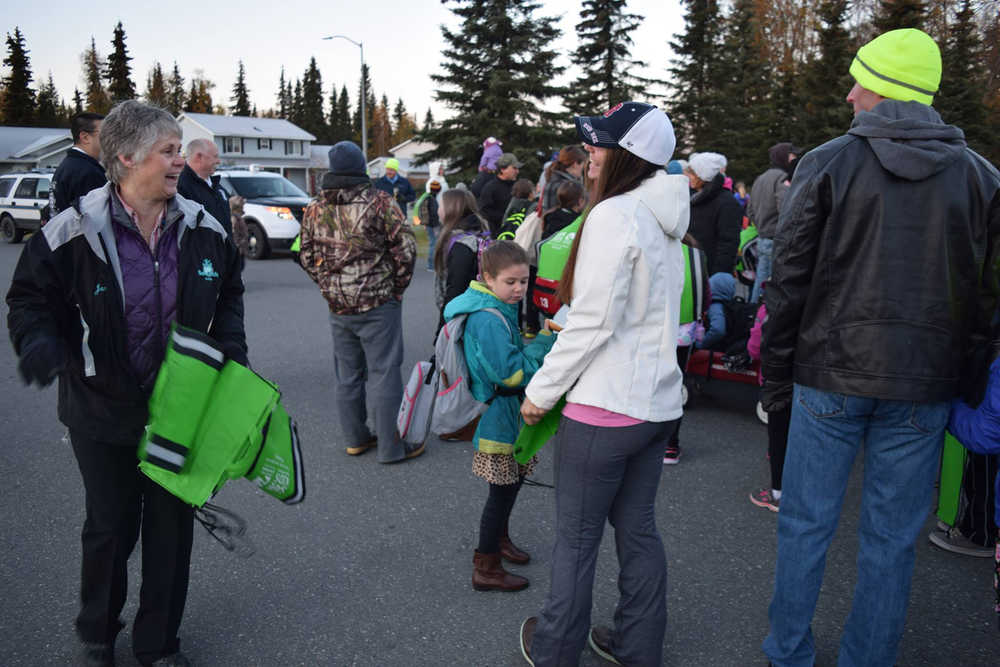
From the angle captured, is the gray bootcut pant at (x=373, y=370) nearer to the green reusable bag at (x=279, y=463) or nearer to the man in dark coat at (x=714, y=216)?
the green reusable bag at (x=279, y=463)

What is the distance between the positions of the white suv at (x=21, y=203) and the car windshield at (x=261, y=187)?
7526mm

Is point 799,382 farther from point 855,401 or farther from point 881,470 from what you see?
point 881,470

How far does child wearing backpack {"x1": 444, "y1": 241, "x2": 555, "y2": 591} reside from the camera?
3.14 metres

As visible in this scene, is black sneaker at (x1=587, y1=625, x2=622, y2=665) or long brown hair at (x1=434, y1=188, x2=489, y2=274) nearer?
black sneaker at (x1=587, y1=625, x2=622, y2=665)

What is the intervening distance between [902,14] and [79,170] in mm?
28012

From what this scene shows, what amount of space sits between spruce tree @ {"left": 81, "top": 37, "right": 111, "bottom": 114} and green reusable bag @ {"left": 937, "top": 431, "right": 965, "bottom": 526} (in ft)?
343

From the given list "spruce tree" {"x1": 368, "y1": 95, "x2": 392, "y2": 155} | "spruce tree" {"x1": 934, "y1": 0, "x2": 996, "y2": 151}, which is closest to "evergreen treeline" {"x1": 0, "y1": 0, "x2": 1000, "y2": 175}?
"spruce tree" {"x1": 934, "y1": 0, "x2": 996, "y2": 151}

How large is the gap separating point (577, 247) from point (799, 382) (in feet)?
3.05

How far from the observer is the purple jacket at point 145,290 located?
8.16ft

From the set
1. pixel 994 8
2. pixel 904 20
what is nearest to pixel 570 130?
pixel 904 20

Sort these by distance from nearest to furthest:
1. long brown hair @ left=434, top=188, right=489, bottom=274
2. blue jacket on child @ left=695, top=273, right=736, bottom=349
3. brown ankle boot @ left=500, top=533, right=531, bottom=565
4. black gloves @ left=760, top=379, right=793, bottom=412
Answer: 1. black gloves @ left=760, top=379, right=793, bottom=412
2. brown ankle boot @ left=500, top=533, right=531, bottom=565
3. long brown hair @ left=434, top=188, right=489, bottom=274
4. blue jacket on child @ left=695, top=273, right=736, bottom=349

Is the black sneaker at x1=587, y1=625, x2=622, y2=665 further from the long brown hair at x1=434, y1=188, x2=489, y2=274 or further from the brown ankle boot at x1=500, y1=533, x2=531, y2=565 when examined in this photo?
the long brown hair at x1=434, y1=188, x2=489, y2=274

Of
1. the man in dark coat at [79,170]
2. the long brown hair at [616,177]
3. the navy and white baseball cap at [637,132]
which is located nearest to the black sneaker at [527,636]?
the long brown hair at [616,177]

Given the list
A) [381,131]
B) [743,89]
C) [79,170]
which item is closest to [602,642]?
[79,170]
